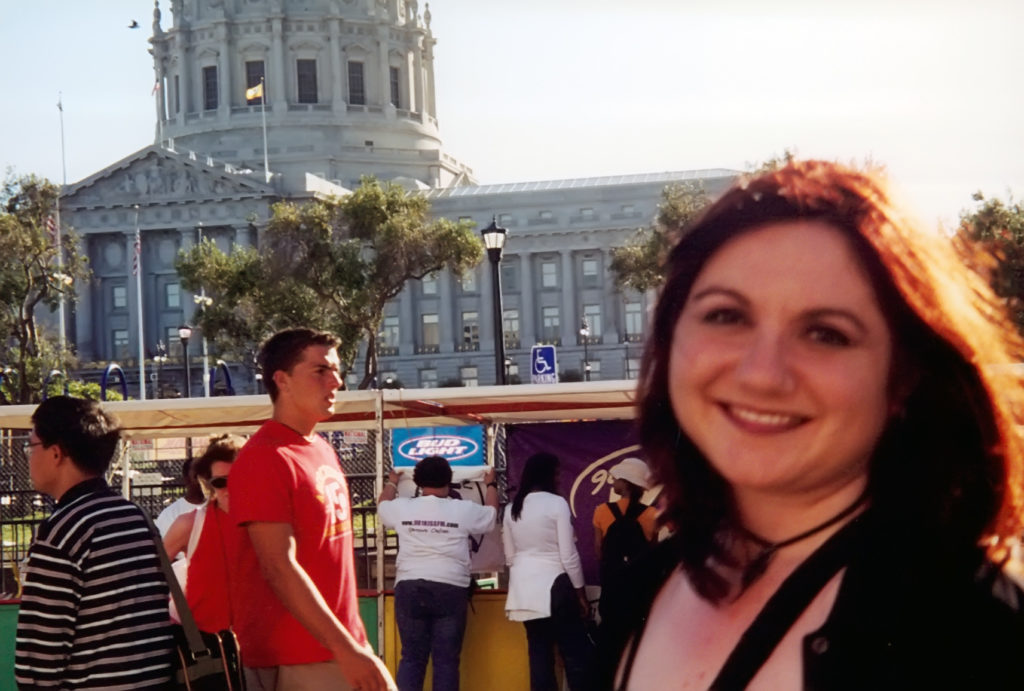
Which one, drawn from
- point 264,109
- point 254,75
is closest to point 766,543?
point 264,109

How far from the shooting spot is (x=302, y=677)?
4.66m

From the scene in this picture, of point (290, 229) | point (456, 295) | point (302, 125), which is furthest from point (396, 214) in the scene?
point (302, 125)

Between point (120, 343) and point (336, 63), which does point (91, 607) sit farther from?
point (336, 63)

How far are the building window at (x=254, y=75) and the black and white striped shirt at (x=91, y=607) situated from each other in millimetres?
103030

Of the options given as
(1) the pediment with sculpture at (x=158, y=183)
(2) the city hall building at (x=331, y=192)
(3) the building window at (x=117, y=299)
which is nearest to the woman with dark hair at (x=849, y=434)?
(2) the city hall building at (x=331, y=192)

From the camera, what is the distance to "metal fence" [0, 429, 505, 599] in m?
13.6

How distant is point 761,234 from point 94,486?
11.1ft

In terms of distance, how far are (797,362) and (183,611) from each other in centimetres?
335

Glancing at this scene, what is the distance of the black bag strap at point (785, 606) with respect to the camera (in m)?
1.52

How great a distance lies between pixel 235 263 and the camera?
49719 millimetres

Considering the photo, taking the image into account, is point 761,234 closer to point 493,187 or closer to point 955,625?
point 955,625

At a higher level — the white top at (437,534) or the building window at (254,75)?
the building window at (254,75)

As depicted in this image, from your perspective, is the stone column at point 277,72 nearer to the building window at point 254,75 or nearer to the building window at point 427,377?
the building window at point 254,75

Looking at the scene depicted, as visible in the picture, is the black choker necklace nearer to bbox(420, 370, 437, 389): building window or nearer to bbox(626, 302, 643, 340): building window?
bbox(626, 302, 643, 340): building window
